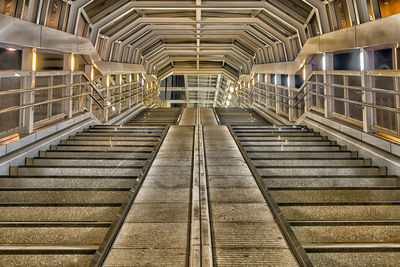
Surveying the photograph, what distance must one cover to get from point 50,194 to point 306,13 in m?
7.66

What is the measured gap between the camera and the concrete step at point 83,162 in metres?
4.11

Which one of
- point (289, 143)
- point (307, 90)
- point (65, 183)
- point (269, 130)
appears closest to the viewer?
point (65, 183)

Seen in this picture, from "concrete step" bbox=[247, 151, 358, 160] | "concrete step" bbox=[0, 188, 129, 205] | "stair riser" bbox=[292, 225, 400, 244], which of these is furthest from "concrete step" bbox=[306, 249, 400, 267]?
"concrete step" bbox=[247, 151, 358, 160]

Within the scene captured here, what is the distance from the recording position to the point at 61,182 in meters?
3.48

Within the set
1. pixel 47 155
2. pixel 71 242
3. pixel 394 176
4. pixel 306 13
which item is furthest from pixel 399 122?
pixel 306 13

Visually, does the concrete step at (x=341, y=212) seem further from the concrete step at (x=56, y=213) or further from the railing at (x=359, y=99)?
the concrete step at (x=56, y=213)

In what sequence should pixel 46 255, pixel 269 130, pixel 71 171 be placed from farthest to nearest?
pixel 269 130 → pixel 71 171 → pixel 46 255

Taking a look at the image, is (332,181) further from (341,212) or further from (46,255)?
(46,255)

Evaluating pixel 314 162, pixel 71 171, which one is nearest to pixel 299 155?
pixel 314 162

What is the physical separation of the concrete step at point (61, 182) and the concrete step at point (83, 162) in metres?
0.60

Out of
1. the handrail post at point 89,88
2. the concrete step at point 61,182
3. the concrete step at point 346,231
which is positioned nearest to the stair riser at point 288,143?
the concrete step at point 61,182

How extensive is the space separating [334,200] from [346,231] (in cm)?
62

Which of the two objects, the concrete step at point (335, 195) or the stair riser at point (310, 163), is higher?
the stair riser at point (310, 163)

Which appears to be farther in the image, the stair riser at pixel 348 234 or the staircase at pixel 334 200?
the stair riser at pixel 348 234
